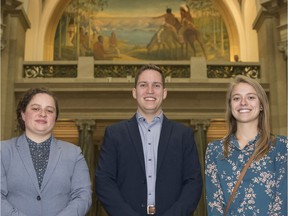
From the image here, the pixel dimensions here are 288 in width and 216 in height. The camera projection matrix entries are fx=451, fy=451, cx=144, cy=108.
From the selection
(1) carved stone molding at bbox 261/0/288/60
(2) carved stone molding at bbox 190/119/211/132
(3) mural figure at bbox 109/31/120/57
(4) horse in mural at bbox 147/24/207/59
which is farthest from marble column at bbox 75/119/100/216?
(1) carved stone molding at bbox 261/0/288/60

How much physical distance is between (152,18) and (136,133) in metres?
14.2

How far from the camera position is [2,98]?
13008 mm

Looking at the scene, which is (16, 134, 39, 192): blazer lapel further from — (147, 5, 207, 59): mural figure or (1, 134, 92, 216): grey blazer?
(147, 5, 207, 59): mural figure

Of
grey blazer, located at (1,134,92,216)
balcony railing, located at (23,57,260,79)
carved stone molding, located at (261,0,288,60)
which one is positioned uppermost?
carved stone molding, located at (261,0,288,60)

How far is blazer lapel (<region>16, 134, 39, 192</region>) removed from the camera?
372 centimetres

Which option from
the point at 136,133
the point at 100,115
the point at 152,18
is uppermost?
the point at 152,18

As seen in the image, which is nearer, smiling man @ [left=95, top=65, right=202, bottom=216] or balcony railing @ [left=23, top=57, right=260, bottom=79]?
smiling man @ [left=95, top=65, right=202, bottom=216]

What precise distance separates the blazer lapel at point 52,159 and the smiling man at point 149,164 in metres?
0.44

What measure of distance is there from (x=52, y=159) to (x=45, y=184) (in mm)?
237

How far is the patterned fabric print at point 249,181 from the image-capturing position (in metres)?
3.48

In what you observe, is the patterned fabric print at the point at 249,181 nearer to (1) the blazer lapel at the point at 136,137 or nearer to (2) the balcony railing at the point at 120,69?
(1) the blazer lapel at the point at 136,137

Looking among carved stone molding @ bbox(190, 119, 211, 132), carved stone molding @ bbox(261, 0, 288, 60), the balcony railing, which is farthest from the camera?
the balcony railing

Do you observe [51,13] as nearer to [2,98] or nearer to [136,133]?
[2,98]

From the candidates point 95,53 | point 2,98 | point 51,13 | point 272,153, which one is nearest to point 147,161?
point 272,153
